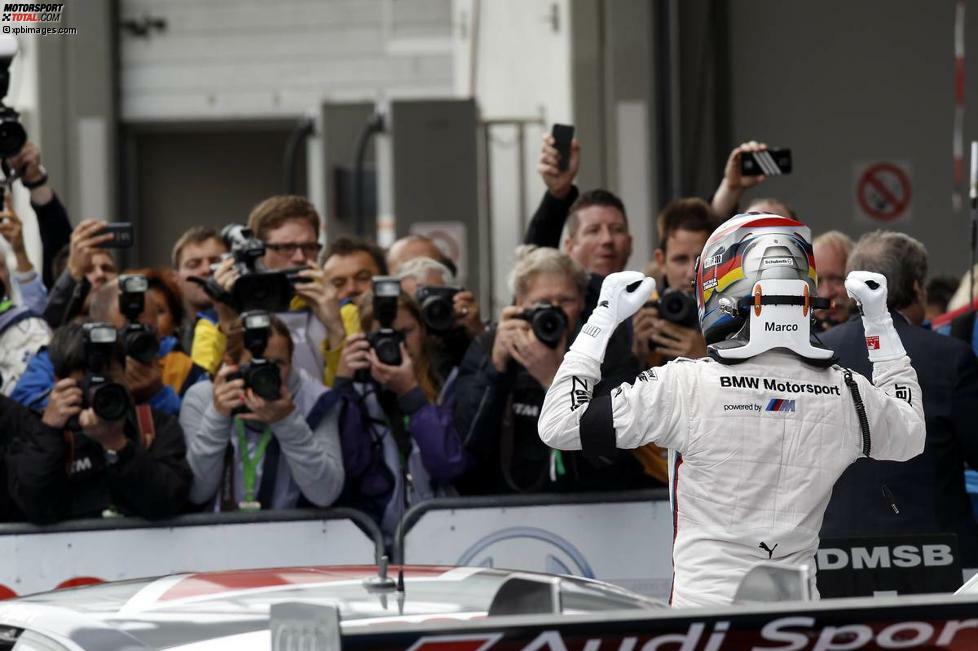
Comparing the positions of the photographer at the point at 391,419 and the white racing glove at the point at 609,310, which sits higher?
the white racing glove at the point at 609,310

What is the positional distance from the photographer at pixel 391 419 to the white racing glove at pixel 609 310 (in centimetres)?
206

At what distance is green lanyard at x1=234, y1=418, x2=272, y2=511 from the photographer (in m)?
5.96

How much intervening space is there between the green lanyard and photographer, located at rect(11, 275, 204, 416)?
1.07 ft

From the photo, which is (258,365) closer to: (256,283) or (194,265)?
(256,283)

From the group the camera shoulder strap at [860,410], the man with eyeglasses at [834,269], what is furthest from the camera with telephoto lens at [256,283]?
the camera shoulder strap at [860,410]

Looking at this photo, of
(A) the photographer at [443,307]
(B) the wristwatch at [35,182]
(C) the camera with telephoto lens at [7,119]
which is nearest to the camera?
(A) the photographer at [443,307]

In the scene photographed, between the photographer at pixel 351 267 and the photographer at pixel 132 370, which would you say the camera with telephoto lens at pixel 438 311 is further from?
the photographer at pixel 132 370

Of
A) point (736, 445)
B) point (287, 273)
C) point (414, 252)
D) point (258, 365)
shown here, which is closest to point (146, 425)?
point (258, 365)

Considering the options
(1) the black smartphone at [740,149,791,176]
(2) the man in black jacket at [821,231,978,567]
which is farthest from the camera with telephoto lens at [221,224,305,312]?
(2) the man in black jacket at [821,231,978,567]

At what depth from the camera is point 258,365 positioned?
564cm

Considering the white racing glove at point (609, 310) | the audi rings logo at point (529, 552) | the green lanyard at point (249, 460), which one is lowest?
the audi rings logo at point (529, 552)

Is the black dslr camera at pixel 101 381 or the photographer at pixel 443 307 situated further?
the photographer at pixel 443 307

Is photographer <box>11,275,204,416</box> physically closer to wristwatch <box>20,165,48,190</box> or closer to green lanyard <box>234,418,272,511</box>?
green lanyard <box>234,418,272,511</box>

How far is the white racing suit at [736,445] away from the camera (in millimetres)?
3740
